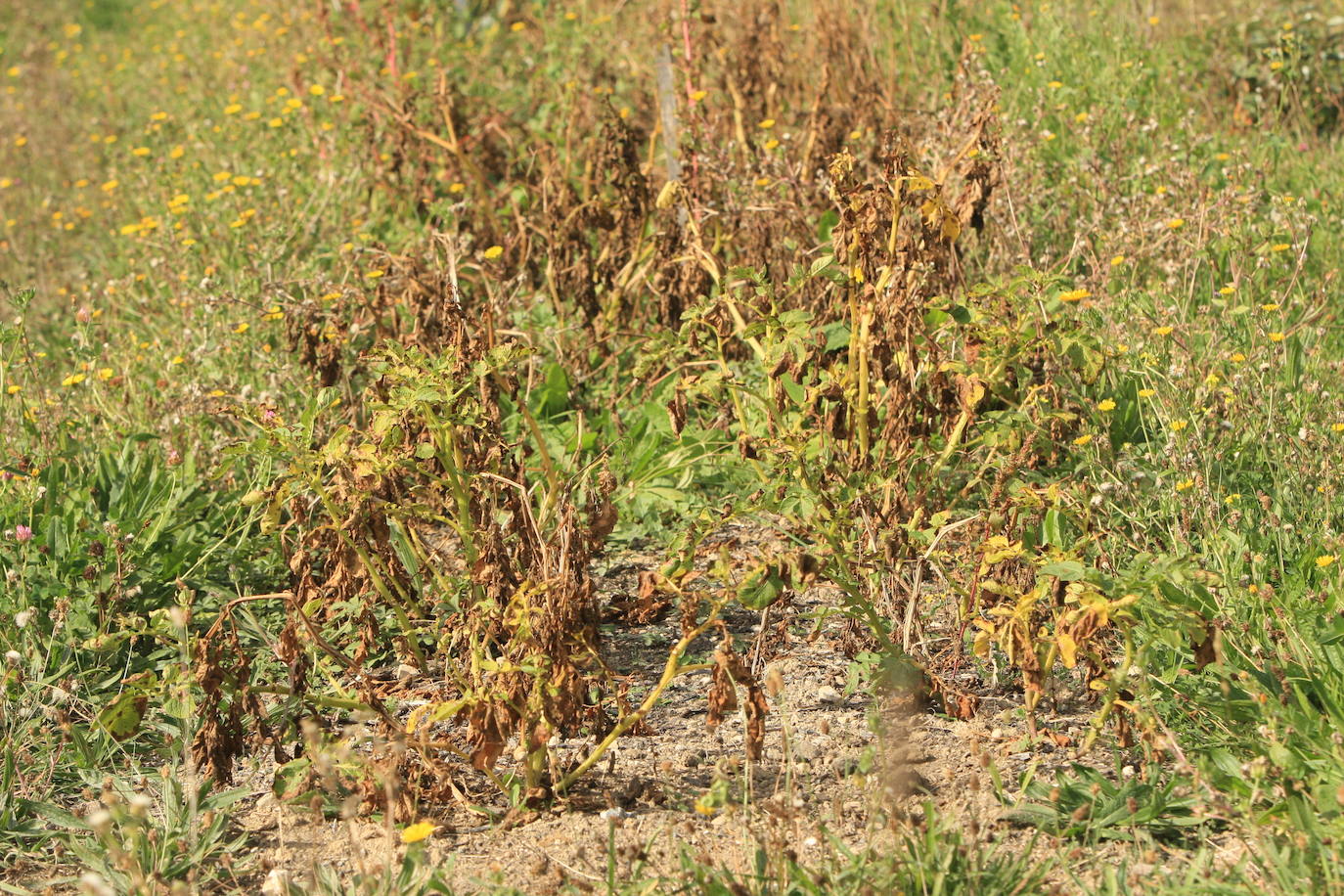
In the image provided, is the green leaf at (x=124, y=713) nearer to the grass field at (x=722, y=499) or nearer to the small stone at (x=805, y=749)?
the grass field at (x=722, y=499)

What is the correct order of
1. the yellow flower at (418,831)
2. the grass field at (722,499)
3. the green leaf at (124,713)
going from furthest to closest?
1. the green leaf at (124,713)
2. the grass field at (722,499)
3. the yellow flower at (418,831)

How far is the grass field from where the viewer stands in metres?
2.51

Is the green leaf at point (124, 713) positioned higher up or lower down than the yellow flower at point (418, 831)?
lower down

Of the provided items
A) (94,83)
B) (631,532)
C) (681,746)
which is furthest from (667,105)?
(94,83)

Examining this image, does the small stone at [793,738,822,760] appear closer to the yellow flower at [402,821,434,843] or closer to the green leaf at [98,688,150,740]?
the yellow flower at [402,821,434,843]

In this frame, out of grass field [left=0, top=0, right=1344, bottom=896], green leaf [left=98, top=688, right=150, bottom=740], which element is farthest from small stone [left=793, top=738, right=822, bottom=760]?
green leaf [left=98, top=688, right=150, bottom=740]

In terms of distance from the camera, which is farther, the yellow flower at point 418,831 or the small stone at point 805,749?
the small stone at point 805,749

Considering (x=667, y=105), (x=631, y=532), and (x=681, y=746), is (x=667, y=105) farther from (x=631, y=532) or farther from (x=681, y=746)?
(x=681, y=746)

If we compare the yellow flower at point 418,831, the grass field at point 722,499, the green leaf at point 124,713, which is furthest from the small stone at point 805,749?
the green leaf at point 124,713

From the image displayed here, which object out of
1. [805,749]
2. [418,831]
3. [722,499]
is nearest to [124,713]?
[418,831]

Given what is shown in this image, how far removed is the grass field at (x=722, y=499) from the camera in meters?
2.51

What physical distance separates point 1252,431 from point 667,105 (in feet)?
7.88

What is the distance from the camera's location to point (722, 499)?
12.5 feet

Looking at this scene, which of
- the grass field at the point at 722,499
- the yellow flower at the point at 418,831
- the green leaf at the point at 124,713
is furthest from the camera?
the green leaf at the point at 124,713
